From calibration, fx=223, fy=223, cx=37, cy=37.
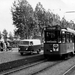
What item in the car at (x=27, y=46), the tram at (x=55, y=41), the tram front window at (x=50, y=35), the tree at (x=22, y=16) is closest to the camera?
the tram at (x=55, y=41)

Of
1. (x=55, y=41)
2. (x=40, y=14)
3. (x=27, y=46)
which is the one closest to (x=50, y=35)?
(x=55, y=41)

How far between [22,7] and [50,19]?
12.2m

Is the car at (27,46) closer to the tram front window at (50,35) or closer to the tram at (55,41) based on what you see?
the tram at (55,41)

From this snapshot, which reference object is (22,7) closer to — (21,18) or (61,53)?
(21,18)

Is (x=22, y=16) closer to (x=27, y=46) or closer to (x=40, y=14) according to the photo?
(x=40, y=14)

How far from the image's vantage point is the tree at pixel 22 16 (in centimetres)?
5556

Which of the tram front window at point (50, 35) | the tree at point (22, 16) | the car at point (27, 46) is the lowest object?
the car at point (27, 46)

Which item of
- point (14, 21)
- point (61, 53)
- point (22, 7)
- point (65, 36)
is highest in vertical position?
point (22, 7)

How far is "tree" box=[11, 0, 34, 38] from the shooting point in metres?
55.6

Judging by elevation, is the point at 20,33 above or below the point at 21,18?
below

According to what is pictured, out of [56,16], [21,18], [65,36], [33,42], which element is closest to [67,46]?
[65,36]

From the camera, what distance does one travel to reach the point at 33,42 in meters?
29.2

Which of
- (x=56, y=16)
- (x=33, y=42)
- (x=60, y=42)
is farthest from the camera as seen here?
(x=56, y=16)

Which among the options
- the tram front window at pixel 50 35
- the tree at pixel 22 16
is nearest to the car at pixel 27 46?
the tram front window at pixel 50 35
